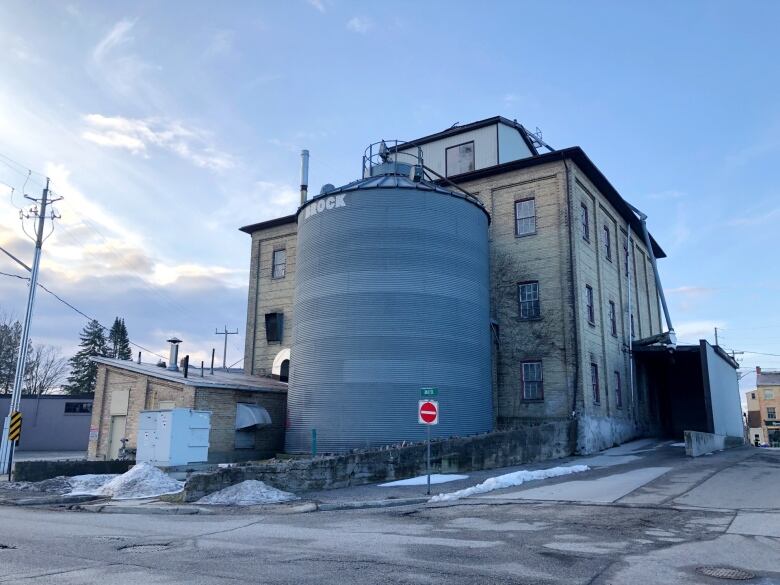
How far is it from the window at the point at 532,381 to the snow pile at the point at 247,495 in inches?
543

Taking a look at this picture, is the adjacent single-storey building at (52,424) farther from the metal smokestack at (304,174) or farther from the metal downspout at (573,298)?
the metal downspout at (573,298)

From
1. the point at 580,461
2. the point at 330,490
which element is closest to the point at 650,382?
the point at 580,461

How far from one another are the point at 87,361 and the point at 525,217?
64359 millimetres

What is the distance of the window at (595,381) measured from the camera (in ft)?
91.7

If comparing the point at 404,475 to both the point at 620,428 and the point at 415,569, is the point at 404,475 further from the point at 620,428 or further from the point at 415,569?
the point at 620,428

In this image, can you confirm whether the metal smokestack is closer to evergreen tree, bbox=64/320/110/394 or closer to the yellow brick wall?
the yellow brick wall

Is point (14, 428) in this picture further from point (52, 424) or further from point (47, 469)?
point (52, 424)

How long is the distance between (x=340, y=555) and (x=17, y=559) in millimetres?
4299

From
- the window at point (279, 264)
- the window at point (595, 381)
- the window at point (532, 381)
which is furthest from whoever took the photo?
the window at point (279, 264)

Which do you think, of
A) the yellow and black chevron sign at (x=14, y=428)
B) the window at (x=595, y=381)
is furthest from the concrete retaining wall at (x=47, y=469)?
the window at (x=595, y=381)

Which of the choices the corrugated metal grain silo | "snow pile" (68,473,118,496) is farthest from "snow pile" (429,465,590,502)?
"snow pile" (68,473,118,496)

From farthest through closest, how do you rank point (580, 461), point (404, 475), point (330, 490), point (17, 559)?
point (580, 461) → point (404, 475) → point (330, 490) → point (17, 559)

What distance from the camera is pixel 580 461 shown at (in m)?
23.5

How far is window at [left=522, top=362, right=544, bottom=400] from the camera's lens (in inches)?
1077
